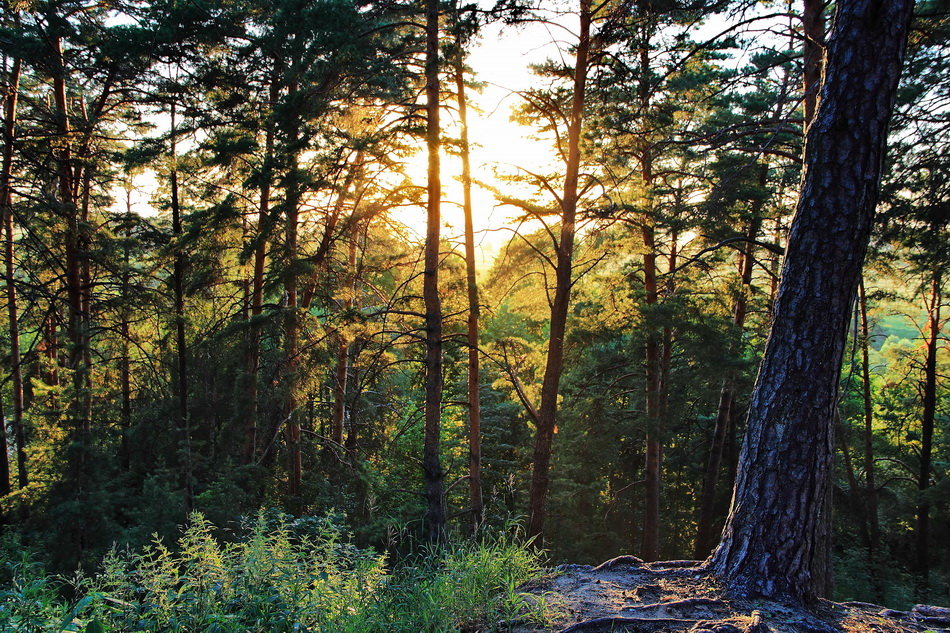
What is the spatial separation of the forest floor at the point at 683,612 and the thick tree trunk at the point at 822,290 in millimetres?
217

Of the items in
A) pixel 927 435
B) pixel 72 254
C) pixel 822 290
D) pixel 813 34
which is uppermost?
pixel 813 34

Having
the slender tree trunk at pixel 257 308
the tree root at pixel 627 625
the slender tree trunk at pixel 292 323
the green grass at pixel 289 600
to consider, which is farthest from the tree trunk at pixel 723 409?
the slender tree trunk at pixel 257 308

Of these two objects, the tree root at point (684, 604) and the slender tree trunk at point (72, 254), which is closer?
the tree root at point (684, 604)

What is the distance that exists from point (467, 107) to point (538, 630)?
324 inches

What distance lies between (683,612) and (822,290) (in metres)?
2.18

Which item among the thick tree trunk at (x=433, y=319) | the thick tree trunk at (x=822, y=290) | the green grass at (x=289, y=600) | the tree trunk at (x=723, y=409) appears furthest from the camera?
the tree trunk at (x=723, y=409)

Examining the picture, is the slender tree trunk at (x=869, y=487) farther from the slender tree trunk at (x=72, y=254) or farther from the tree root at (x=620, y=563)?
the slender tree trunk at (x=72, y=254)

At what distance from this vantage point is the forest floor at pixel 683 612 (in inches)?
112

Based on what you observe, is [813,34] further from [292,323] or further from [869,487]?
[869,487]

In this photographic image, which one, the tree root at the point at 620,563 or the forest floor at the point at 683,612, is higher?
the forest floor at the point at 683,612

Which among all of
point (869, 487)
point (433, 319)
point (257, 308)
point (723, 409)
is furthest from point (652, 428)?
point (869, 487)

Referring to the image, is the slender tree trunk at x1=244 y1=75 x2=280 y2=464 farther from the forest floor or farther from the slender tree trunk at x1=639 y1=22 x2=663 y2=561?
the forest floor

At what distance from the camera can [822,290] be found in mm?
3340

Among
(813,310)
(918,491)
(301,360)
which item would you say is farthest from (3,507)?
(918,491)
